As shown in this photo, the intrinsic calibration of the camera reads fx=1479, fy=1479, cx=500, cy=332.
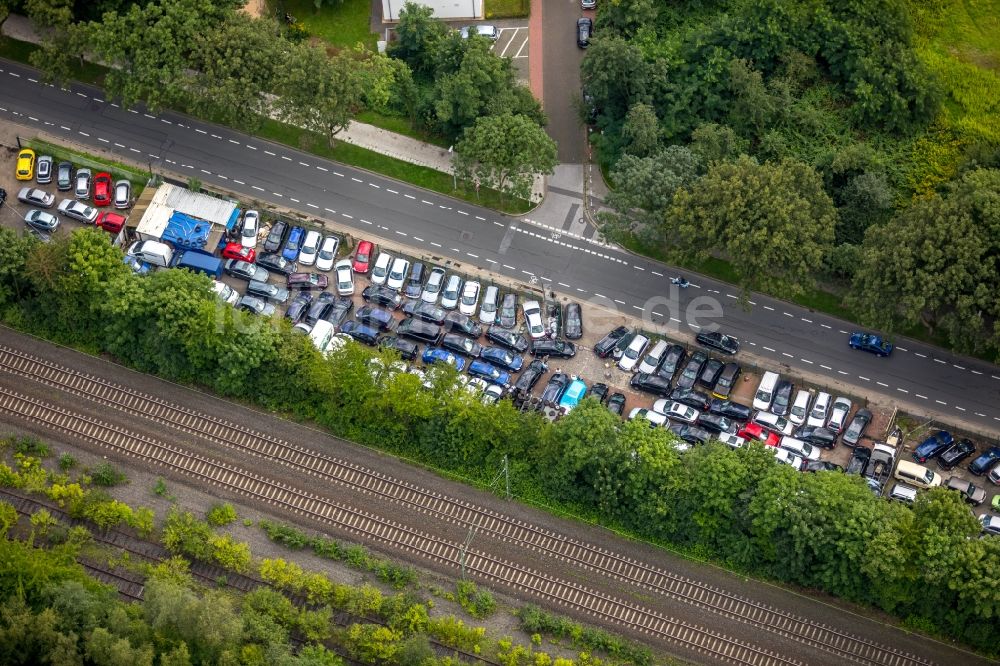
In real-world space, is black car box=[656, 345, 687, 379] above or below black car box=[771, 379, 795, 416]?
above

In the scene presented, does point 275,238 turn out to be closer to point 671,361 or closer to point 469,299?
point 469,299

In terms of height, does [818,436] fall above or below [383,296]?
below

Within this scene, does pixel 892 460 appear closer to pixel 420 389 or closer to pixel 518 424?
pixel 518 424

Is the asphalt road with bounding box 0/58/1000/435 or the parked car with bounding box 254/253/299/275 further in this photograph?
the parked car with bounding box 254/253/299/275

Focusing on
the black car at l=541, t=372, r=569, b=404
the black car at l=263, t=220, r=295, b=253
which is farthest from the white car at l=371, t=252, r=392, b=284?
the black car at l=541, t=372, r=569, b=404

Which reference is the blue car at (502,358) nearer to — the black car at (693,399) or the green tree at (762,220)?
the black car at (693,399)

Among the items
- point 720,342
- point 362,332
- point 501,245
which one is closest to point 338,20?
point 501,245

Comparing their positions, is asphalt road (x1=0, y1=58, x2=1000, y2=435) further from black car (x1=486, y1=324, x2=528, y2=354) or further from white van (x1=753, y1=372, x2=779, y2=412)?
black car (x1=486, y1=324, x2=528, y2=354)
